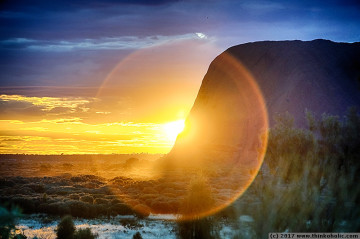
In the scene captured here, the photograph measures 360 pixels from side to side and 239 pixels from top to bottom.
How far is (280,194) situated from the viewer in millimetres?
11352

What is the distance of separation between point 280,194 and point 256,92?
176 feet

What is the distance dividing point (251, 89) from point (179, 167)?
18.4 meters

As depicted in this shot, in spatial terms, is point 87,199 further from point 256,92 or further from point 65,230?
point 256,92

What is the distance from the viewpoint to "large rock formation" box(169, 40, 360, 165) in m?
57.0

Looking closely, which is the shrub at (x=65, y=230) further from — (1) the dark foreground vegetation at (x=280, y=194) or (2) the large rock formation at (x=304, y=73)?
(2) the large rock formation at (x=304, y=73)

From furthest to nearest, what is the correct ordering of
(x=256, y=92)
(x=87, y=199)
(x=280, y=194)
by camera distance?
1. (x=256, y=92)
2. (x=87, y=199)
3. (x=280, y=194)

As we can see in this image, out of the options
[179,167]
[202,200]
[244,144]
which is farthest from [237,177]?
[202,200]

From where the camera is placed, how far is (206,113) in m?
67.1

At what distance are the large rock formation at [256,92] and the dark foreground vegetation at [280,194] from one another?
1648 cm

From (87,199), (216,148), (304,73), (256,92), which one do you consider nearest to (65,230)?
(87,199)

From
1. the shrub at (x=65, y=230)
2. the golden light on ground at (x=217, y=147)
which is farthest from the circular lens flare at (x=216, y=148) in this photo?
the shrub at (x=65, y=230)

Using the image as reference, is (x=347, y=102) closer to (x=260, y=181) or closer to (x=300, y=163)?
(x=300, y=163)

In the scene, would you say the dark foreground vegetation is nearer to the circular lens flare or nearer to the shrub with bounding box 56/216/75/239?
the circular lens flare

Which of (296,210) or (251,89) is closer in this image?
(296,210)
